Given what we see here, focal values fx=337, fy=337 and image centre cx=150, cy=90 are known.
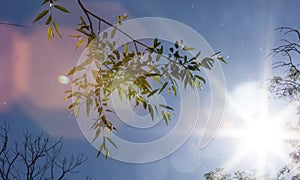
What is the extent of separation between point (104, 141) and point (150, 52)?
1.73 ft

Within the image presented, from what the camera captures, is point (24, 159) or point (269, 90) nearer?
point (24, 159)

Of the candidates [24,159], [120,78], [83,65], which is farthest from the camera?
[24,159]

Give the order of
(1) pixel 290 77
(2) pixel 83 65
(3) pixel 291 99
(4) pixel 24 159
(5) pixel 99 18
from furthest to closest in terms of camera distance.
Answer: (3) pixel 291 99 → (1) pixel 290 77 → (4) pixel 24 159 → (2) pixel 83 65 → (5) pixel 99 18

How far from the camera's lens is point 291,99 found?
1008 cm

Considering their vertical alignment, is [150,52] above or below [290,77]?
below

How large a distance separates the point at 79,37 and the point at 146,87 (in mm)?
444

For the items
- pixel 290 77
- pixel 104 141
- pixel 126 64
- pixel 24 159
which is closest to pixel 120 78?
pixel 126 64

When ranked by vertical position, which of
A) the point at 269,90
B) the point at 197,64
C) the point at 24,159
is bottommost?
the point at 197,64

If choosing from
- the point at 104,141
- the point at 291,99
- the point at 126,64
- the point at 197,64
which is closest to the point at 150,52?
the point at 126,64

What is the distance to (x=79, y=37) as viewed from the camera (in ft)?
5.87

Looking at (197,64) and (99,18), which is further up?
(197,64)

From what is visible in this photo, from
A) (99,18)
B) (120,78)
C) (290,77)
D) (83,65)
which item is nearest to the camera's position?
(99,18)

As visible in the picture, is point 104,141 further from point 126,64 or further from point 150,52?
point 150,52

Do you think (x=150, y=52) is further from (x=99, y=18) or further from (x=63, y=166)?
(x=63, y=166)
